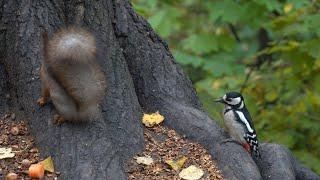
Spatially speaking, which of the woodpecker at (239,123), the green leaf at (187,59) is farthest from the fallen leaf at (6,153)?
the green leaf at (187,59)

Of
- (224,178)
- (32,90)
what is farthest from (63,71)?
(224,178)

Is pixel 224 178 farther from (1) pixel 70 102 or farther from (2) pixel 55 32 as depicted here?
(2) pixel 55 32

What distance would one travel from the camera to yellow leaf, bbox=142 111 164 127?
4.68 meters

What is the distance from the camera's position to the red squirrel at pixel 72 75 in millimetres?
3928

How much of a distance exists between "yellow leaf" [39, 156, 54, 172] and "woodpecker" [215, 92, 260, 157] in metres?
1.47

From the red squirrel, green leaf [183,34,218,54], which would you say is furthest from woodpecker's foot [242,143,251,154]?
green leaf [183,34,218,54]

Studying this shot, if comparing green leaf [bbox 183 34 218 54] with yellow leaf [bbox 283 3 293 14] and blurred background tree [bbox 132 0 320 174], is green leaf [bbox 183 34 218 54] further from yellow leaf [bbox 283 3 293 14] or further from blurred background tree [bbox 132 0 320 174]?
yellow leaf [bbox 283 3 293 14]

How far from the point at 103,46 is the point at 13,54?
63 centimetres

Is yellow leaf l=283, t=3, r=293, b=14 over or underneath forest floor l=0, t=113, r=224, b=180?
over

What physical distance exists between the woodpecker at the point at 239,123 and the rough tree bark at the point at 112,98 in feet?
0.40

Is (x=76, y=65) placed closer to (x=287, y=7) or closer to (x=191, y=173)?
(x=191, y=173)

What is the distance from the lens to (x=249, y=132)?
5223 millimetres

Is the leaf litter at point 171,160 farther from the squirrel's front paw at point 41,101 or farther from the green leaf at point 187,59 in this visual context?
the green leaf at point 187,59

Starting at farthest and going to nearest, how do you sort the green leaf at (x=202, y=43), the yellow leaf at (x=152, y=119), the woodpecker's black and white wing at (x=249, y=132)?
the green leaf at (x=202, y=43) → the woodpecker's black and white wing at (x=249, y=132) → the yellow leaf at (x=152, y=119)
